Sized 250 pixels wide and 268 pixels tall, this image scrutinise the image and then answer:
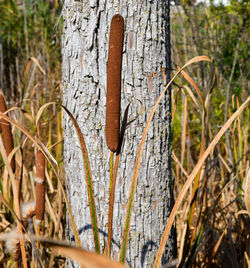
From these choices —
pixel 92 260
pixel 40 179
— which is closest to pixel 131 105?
pixel 40 179

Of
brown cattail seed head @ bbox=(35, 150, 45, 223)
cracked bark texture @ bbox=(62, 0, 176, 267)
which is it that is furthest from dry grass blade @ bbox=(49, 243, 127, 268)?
cracked bark texture @ bbox=(62, 0, 176, 267)

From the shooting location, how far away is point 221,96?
2.55 metres

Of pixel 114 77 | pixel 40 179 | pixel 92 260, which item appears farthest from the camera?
pixel 40 179

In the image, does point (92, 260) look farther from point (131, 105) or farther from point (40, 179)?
point (131, 105)

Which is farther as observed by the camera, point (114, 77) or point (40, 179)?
point (40, 179)

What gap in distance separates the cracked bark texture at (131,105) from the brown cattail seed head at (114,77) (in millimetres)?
379

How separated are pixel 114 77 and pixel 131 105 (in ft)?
1.38

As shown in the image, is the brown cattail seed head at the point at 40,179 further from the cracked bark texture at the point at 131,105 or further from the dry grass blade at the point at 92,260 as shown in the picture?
the dry grass blade at the point at 92,260

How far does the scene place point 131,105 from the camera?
2.97ft

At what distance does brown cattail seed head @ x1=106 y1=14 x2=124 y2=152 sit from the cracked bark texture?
14.9 inches

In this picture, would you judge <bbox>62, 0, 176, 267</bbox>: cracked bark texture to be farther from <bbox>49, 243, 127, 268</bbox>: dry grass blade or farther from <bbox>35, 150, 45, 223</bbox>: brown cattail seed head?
<bbox>49, 243, 127, 268</bbox>: dry grass blade

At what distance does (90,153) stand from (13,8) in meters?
3.51

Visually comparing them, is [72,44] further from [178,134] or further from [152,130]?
[178,134]

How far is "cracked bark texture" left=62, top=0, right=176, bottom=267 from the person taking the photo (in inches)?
34.6
